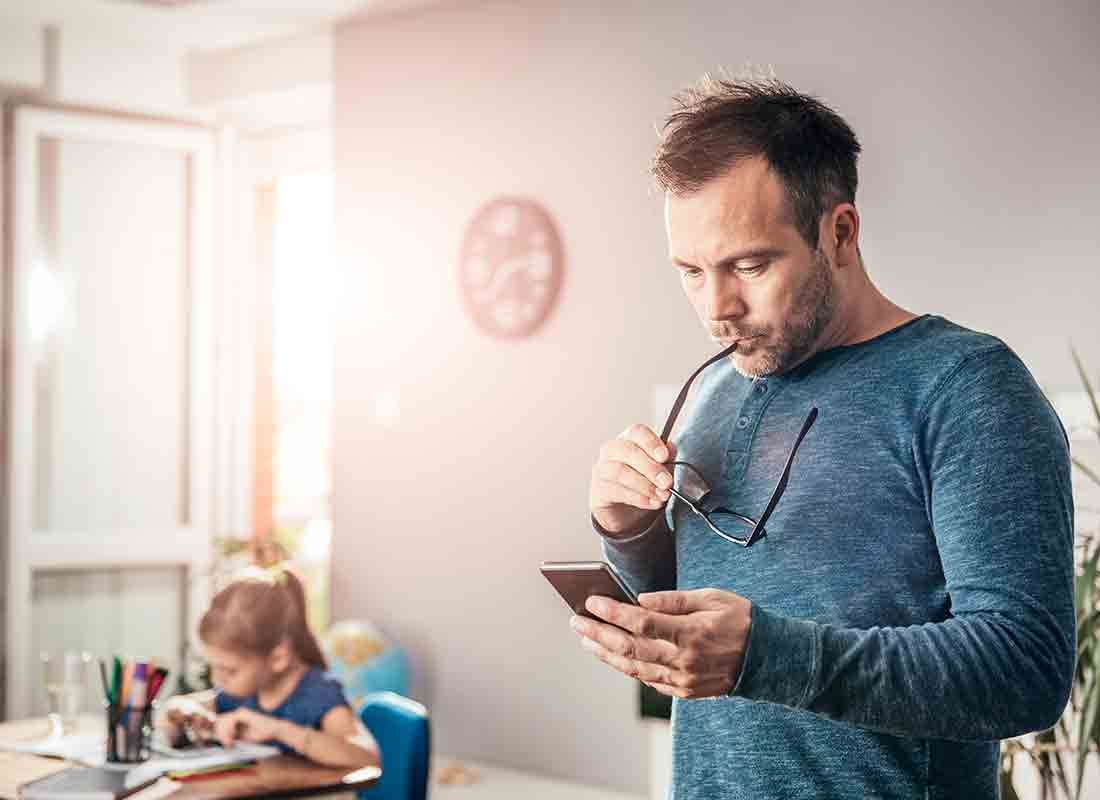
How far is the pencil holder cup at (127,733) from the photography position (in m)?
2.39

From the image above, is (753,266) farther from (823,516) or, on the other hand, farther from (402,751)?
(402,751)

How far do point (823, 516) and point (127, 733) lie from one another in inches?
64.3

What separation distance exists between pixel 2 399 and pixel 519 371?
200 cm

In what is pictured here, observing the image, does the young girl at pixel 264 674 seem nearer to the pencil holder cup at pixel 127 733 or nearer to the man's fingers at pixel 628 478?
the pencil holder cup at pixel 127 733

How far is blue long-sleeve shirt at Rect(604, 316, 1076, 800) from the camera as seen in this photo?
3.42 ft

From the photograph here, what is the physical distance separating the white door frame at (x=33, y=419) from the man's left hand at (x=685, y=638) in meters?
4.34

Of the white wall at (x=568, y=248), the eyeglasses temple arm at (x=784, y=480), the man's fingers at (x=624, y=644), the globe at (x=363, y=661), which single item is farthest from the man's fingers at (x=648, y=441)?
the globe at (x=363, y=661)

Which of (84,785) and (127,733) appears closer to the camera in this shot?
(84,785)

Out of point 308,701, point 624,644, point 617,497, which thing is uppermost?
point 617,497

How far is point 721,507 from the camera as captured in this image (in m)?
1.31

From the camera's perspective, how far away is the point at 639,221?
4.20 meters

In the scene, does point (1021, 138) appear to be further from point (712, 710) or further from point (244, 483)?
point (244, 483)

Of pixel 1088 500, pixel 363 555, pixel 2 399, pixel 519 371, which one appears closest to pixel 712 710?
pixel 1088 500

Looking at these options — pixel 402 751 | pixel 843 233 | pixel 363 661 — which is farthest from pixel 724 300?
pixel 363 661
